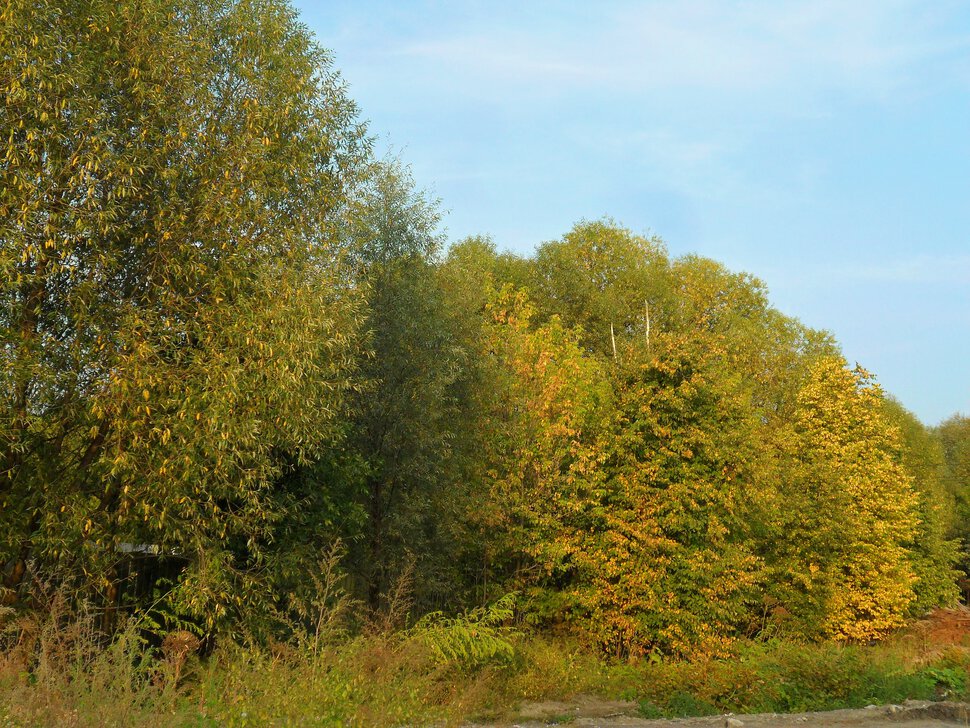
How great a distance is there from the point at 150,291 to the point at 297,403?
2932 millimetres

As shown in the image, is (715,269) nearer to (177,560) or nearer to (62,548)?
(177,560)

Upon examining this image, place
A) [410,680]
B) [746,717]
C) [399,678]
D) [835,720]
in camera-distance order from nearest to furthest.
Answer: [410,680] → [399,678] → [835,720] → [746,717]

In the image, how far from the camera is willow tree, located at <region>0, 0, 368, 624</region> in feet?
39.1

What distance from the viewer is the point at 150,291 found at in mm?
13234

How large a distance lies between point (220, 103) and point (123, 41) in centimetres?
175

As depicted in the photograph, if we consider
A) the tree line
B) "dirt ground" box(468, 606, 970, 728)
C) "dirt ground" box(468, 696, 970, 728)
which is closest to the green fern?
"dirt ground" box(468, 606, 970, 728)

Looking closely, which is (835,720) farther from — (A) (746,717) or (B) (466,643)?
(B) (466,643)

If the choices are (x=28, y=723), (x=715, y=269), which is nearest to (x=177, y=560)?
(x=28, y=723)

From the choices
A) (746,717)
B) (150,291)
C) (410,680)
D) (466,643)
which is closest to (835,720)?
(746,717)

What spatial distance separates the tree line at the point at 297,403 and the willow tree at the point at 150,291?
0.21ft

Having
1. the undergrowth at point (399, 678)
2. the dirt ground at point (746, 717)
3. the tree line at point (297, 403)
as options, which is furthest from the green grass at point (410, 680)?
the tree line at point (297, 403)

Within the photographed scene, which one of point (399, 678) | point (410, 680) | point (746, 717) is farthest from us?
point (746, 717)

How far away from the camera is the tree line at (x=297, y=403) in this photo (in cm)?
1217

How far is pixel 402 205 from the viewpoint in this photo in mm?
20594
